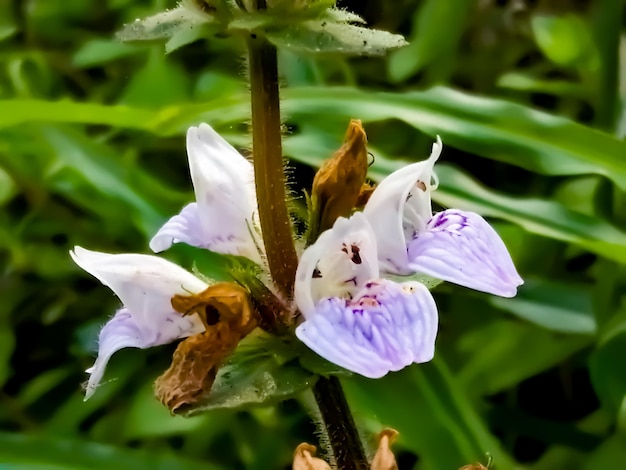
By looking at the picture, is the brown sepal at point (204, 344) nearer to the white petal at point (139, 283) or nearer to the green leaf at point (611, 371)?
the white petal at point (139, 283)

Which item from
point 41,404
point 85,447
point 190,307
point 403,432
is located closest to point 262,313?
point 190,307

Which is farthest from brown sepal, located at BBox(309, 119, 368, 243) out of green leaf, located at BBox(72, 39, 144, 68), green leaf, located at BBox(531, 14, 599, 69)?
green leaf, located at BBox(72, 39, 144, 68)

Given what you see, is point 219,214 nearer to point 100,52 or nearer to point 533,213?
point 533,213

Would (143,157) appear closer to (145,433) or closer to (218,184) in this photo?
(145,433)

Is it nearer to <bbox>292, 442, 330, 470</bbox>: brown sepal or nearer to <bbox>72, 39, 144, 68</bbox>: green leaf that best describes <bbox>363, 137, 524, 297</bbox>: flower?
<bbox>292, 442, 330, 470</bbox>: brown sepal

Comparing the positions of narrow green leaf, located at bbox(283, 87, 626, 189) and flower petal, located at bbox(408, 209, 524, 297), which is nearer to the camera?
flower petal, located at bbox(408, 209, 524, 297)

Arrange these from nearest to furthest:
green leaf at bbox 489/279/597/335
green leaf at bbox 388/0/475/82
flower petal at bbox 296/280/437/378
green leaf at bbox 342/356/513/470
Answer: flower petal at bbox 296/280/437/378, green leaf at bbox 342/356/513/470, green leaf at bbox 489/279/597/335, green leaf at bbox 388/0/475/82

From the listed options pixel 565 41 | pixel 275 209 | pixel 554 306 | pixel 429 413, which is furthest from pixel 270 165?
pixel 565 41

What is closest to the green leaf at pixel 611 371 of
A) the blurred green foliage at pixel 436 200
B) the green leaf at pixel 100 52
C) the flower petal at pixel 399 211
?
the blurred green foliage at pixel 436 200
